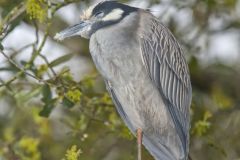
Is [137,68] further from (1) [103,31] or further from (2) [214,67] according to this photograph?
(2) [214,67]

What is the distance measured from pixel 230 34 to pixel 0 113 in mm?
1139

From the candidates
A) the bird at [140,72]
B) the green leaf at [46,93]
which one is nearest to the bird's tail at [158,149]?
the bird at [140,72]

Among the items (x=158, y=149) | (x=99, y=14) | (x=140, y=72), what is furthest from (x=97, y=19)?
(x=158, y=149)

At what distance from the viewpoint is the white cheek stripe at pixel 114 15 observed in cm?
289

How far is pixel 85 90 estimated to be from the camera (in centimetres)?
338

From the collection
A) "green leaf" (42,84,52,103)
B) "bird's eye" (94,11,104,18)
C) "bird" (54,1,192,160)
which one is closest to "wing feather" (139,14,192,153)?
"bird" (54,1,192,160)

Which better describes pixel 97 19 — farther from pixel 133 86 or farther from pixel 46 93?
pixel 46 93

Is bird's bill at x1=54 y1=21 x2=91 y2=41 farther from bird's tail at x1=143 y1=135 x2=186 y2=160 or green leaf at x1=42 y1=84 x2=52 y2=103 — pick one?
bird's tail at x1=143 y1=135 x2=186 y2=160

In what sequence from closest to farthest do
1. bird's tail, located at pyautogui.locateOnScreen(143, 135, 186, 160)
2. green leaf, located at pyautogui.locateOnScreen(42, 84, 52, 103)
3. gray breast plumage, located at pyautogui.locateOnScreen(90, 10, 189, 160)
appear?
1. gray breast plumage, located at pyautogui.locateOnScreen(90, 10, 189, 160)
2. bird's tail, located at pyautogui.locateOnScreen(143, 135, 186, 160)
3. green leaf, located at pyautogui.locateOnScreen(42, 84, 52, 103)

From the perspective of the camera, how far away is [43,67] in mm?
3152

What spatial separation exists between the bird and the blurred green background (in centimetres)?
15

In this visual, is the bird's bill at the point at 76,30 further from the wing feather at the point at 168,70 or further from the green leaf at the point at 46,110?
the green leaf at the point at 46,110

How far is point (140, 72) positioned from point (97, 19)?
219 mm

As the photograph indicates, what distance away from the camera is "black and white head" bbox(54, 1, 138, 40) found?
9.46ft
